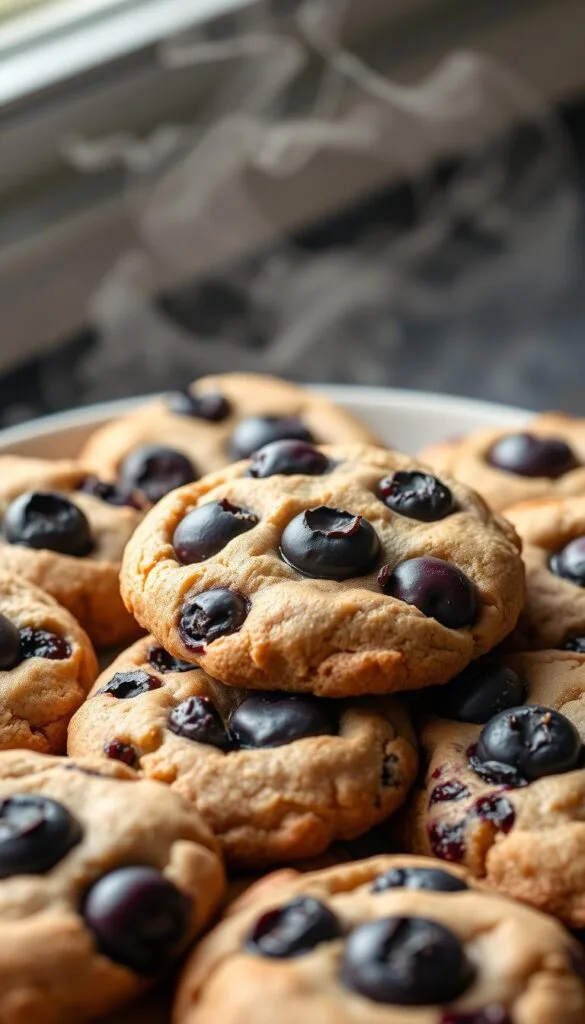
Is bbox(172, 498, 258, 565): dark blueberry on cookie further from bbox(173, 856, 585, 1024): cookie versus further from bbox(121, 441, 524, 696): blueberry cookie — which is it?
bbox(173, 856, 585, 1024): cookie

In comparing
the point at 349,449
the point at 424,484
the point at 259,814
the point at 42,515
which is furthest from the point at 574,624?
the point at 42,515

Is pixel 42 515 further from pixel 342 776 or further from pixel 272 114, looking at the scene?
pixel 272 114

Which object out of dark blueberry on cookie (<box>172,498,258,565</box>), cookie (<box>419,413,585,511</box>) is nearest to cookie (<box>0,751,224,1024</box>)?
dark blueberry on cookie (<box>172,498,258,565</box>)

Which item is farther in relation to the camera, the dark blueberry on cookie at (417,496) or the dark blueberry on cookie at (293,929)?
the dark blueberry on cookie at (417,496)

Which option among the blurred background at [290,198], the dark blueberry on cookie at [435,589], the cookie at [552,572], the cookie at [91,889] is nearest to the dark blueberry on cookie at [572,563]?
the cookie at [552,572]

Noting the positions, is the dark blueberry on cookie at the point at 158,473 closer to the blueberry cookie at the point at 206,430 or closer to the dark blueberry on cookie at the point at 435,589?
the blueberry cookie at the point at 206,430

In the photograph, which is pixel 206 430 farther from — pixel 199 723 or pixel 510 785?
pixel 510 785
